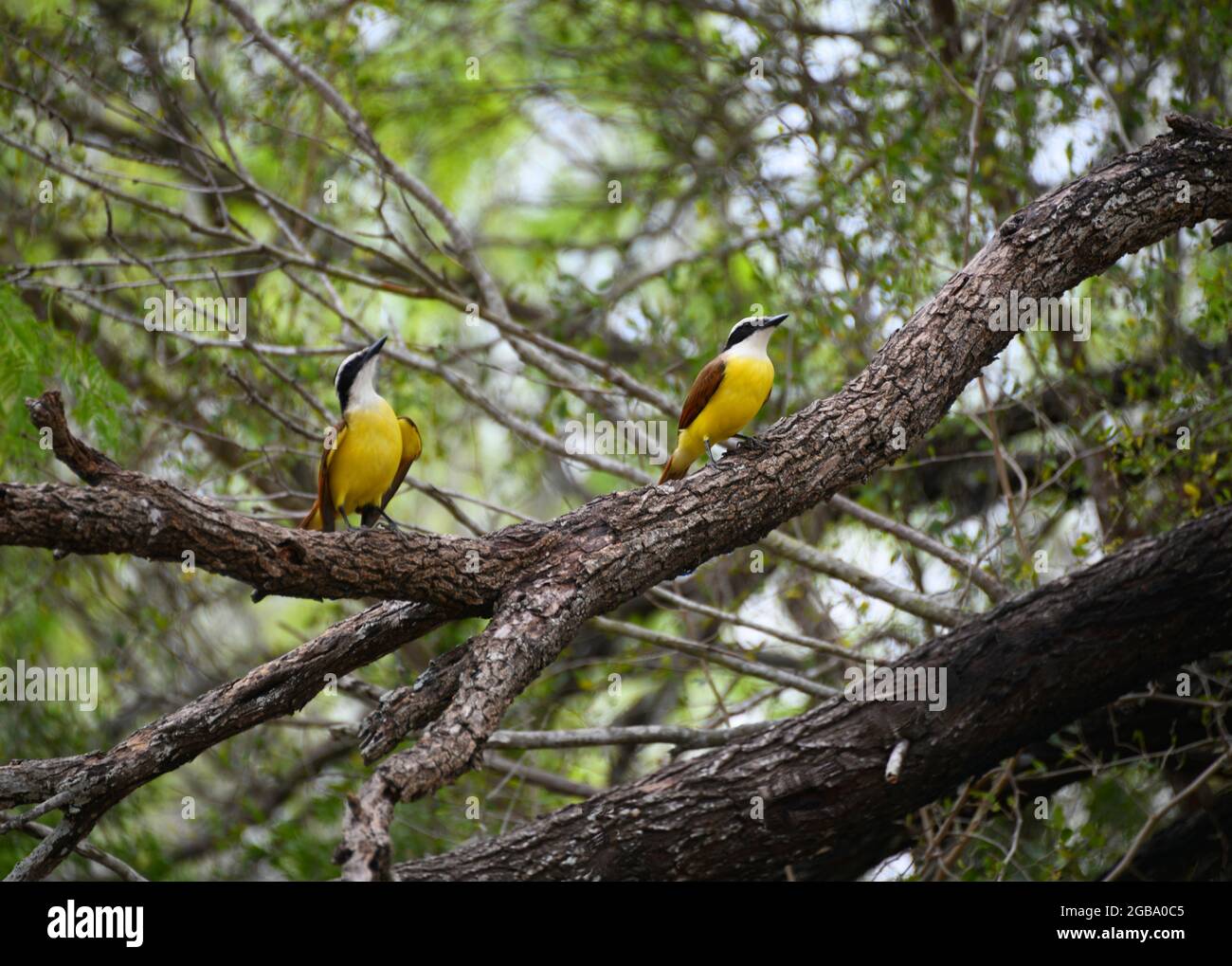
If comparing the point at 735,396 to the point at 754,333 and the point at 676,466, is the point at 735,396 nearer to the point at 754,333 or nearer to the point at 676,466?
the point at 754,333

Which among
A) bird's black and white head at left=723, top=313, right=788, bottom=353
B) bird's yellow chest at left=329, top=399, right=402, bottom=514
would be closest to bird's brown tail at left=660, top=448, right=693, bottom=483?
bird's black and white head at left=723, top=313, right=788, bottom=353

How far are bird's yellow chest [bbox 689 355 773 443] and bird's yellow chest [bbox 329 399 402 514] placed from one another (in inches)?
57.2

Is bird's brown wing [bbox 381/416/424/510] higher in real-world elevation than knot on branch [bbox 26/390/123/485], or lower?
higher

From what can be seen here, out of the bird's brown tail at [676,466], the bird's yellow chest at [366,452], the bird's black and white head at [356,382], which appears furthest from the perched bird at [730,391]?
the bird's black and white head at [356,382]

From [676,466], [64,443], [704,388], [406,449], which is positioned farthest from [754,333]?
[64,443]

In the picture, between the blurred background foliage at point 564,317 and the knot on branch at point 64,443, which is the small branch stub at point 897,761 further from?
the knot on branch at point 64,443

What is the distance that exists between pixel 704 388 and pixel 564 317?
381cm

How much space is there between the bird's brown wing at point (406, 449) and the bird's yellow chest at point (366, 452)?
0.24ft

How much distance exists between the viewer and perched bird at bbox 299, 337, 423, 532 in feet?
18.2

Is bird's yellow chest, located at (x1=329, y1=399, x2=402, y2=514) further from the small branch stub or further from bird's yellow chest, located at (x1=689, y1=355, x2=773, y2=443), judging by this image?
the small branch stub

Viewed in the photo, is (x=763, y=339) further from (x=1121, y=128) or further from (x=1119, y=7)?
(x=1119, y=7)

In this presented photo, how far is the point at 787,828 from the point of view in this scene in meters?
5.58

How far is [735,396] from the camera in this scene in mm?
5594

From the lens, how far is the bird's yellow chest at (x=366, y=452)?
554 centimetres
